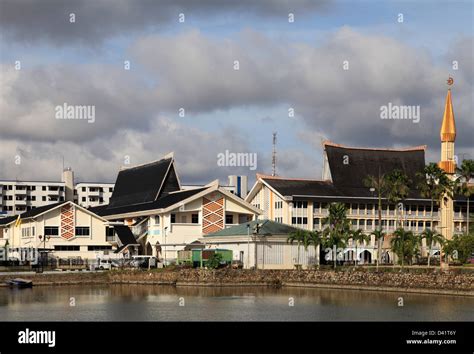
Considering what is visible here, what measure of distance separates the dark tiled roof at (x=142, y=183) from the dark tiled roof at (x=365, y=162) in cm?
1753

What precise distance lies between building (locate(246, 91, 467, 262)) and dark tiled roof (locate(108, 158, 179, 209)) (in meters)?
Result: 10.3


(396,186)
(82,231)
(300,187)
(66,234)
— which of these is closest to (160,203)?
(82,231)

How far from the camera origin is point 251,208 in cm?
8288

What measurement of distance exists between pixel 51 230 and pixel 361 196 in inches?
1264

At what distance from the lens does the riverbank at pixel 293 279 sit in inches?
2167

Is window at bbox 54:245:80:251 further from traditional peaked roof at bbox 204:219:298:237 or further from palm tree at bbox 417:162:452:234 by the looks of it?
palm tree at bbox 417:162:452:234

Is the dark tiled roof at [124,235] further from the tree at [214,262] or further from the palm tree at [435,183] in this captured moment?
the palm tree at [435,183]

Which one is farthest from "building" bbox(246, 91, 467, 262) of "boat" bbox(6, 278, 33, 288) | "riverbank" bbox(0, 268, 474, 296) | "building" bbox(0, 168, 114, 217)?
"building" bbox(0, 168, 114, 217)

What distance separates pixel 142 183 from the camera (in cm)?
9662

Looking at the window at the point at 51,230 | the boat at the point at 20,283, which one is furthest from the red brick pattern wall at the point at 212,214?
the boat at the point at 20,283

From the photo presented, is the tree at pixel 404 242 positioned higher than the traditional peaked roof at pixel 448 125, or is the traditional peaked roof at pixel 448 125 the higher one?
the traditional peaked roof at pixel 448 125
